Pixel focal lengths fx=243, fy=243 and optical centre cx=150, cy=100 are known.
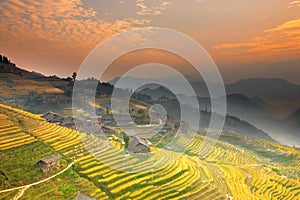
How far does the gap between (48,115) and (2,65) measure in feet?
211

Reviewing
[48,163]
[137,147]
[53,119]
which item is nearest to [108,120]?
[53,119]

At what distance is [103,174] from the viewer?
27453mm

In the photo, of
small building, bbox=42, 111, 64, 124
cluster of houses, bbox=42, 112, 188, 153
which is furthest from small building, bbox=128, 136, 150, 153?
small building, bbox=42, 111, 64, 124

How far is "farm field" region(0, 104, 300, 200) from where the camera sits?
23969 mm

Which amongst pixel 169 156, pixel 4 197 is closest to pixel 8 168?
pixel 4 197

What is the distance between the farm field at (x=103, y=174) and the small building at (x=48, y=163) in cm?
51

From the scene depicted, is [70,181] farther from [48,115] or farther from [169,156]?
[48,115]

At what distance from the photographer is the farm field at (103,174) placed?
944 inches

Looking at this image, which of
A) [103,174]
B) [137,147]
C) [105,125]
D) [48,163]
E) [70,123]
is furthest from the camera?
[105,125]

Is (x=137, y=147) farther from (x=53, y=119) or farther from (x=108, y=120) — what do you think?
(x=108, y=120)

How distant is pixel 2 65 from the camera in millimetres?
101562

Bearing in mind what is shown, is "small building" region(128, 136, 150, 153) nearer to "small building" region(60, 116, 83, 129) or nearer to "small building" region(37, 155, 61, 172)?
"small building" region(37, 155, 61, 172)

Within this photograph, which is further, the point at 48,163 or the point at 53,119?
the point at 53,119

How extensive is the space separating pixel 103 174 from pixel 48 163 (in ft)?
19.9
